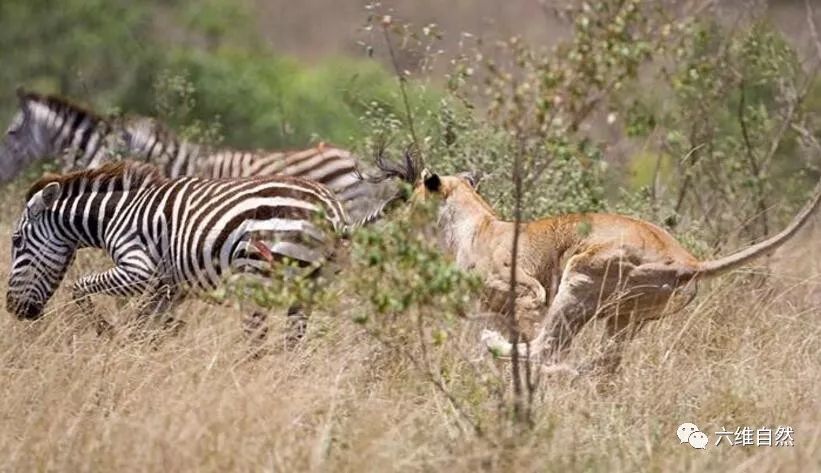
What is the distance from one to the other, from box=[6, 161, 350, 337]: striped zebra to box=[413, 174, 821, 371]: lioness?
2.72 ft

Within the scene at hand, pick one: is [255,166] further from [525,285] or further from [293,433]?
[293,433]

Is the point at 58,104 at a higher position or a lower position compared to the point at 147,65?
higher

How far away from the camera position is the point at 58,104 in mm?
13188

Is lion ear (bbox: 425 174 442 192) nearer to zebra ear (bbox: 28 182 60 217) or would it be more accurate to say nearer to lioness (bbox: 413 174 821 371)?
lioness (bbox: 413 174 821 371)

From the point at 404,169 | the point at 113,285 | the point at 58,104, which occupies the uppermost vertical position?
the point at 404,169

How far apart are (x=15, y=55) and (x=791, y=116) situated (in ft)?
40.2

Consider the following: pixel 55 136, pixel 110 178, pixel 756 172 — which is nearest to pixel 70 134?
pixel 55 136

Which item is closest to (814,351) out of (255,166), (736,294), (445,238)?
(736,294)

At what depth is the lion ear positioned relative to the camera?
8.58 metres

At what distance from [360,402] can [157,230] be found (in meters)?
2.43

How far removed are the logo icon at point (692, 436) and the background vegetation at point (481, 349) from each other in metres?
0.08

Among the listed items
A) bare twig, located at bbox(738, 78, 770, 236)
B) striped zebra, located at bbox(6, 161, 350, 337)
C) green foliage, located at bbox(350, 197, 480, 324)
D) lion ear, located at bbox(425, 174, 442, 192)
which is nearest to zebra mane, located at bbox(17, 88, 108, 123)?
striped zebra, located at bbox(6, 161, 350, 337)

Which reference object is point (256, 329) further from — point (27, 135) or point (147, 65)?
point (147, 65)

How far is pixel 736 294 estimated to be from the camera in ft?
31.8
